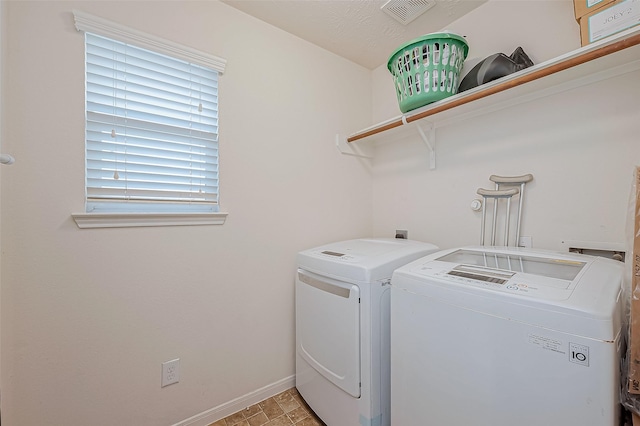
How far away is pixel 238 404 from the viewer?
159 cm

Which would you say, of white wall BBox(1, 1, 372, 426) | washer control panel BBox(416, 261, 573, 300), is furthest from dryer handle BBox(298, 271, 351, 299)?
washer control panel BBox(416, 261, 573, 300)

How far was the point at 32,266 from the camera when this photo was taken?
3.63 feet

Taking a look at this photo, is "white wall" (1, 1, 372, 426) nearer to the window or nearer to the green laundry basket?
the window

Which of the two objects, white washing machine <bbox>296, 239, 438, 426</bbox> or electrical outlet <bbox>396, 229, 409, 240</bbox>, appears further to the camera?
electrical outlet <bbox>396, 229, 409, 240</bbox>

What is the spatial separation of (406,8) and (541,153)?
3.63 ft

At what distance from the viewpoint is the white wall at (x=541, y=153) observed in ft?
3.84

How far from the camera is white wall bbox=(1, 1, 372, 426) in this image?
1.10 metres

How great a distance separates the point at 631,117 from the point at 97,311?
2.47 m

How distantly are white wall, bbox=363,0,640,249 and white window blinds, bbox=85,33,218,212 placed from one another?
141 cm

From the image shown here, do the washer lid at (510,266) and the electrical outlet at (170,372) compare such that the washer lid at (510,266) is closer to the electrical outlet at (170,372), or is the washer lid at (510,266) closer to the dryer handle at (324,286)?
the dryer handle at (324,286)

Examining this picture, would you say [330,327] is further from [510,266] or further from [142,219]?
[142,219]

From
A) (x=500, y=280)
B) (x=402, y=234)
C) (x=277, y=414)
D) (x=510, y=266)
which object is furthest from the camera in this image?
(x=402, y=234)

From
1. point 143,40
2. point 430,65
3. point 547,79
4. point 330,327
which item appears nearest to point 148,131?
point 143,40

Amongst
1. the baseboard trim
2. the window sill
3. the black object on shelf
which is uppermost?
the black object on shelf
